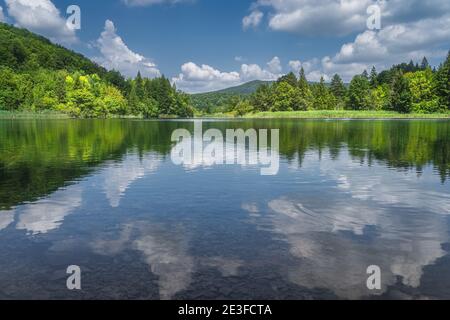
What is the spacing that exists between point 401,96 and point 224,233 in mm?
Result: 135481

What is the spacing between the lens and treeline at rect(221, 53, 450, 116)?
13012cm

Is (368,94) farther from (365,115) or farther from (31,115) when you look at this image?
(31,115)

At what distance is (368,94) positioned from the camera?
523 ft

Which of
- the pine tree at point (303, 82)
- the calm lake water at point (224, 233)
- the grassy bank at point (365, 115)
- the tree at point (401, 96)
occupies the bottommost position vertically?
the calm lake water at point (224, 233)

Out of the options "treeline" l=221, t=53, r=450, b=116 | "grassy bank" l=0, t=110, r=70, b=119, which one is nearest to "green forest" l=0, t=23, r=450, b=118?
"treeline" l=221, t=53, r=450, b=116

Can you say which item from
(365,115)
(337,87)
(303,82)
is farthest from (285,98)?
(365,115)

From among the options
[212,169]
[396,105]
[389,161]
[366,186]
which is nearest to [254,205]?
[366,186]

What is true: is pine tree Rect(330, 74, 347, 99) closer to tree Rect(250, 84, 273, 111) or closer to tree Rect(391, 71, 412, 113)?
tree Rect(250, 84, 273, 111)

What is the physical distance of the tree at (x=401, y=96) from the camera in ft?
428

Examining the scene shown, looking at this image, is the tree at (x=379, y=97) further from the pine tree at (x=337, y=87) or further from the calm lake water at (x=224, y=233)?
the calm lake water at (x=224, y=233)

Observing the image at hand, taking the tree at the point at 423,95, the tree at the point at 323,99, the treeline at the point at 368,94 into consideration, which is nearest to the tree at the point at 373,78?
the treeline at the point at 368,94

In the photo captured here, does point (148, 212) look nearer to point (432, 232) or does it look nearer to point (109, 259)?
point (109, 259)

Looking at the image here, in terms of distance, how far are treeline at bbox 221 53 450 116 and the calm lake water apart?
121 meters

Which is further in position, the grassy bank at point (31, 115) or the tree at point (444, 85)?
the grassy bank at point (31, 115)
